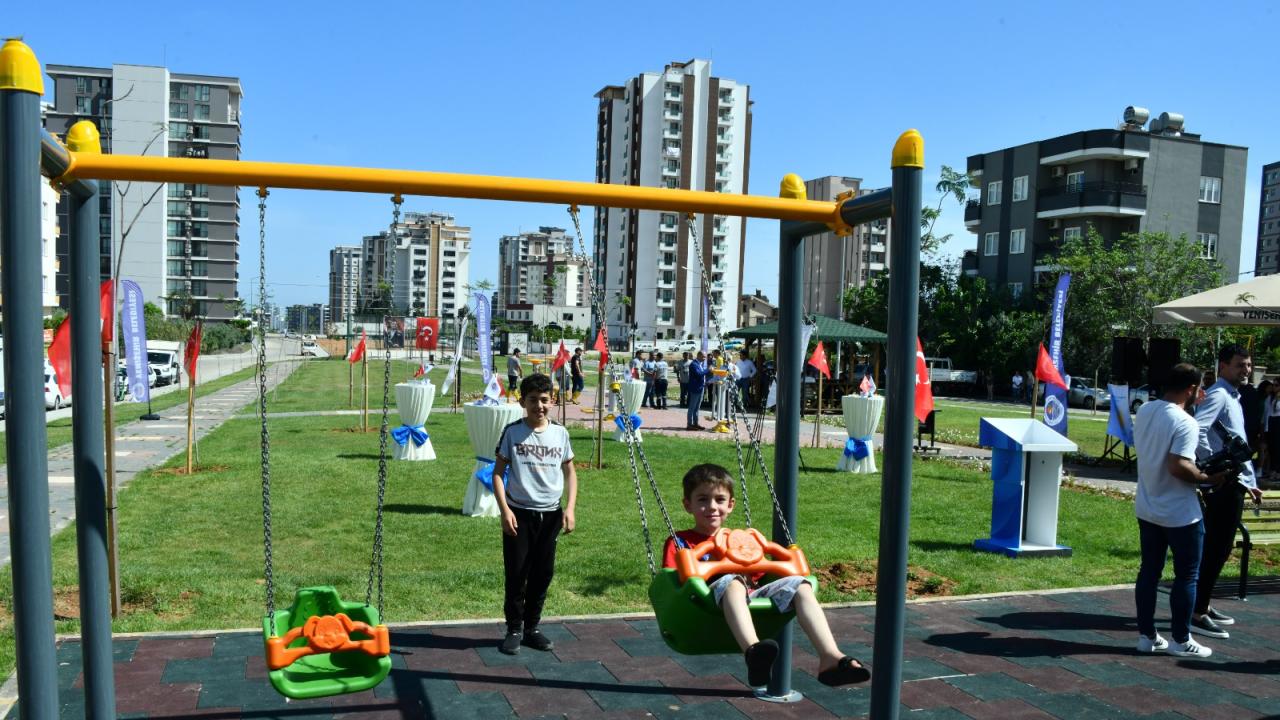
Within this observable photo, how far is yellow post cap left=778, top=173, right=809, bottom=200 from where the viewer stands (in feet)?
17.2

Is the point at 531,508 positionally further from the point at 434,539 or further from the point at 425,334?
the point at 425,334

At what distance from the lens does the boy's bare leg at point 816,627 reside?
4.12 meters

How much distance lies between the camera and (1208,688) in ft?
18.2

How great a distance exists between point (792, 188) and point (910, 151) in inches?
42.9

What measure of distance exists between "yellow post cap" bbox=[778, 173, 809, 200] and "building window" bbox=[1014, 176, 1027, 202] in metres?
55.3

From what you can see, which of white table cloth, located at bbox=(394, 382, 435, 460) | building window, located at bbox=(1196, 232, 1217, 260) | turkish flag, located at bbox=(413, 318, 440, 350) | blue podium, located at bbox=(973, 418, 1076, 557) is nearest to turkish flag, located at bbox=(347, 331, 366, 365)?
turkish flag, located at bbox=(413, 318, 440, 350)

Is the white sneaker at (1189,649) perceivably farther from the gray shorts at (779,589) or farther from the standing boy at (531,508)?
the standing boy at (531,508)

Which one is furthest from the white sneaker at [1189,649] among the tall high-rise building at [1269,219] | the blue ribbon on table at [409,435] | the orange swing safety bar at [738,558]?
the tall high-rise building at [1269,219]

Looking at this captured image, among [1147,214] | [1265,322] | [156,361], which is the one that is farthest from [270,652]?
[1147,214]

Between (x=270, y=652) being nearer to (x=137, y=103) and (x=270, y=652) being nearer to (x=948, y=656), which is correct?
(x=948, y=656)

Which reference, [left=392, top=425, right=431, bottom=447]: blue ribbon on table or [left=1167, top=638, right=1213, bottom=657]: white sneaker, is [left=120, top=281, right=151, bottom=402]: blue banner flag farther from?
[left=1167, top=638, right=1213, bottom=657]: white sneaker

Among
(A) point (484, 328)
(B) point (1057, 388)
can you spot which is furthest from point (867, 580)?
(A) point (484, 328)

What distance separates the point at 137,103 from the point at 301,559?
97.5 metres

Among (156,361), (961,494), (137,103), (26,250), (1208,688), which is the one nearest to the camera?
(26,250)
